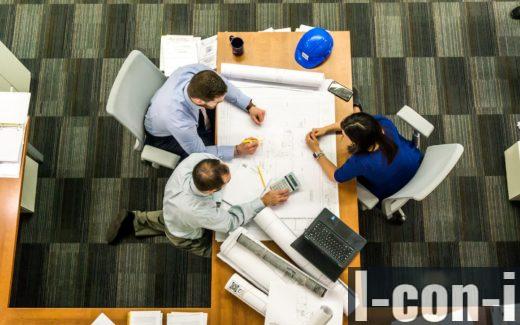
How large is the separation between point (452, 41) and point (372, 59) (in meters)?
0.62

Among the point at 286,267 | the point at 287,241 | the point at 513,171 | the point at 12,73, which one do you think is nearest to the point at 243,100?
the point at 287,241

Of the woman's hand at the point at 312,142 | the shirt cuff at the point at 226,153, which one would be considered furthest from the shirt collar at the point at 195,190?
the woman's hand at the point at 312,142

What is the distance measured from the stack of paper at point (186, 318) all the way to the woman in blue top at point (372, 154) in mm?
830

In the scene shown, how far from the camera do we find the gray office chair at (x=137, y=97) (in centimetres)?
200

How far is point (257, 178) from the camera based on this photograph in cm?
A: 202

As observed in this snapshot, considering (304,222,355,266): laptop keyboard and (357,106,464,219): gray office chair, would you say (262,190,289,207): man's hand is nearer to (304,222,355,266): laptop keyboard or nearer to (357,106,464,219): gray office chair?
(304,222,355,266): laptop keyboard

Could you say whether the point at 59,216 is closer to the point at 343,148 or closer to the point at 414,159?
the point at 343,148

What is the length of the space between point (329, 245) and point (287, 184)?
32 cm

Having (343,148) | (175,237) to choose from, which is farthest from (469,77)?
(175,237)

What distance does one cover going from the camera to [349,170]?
6.27ft

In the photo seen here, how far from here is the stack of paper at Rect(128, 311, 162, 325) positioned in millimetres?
1864

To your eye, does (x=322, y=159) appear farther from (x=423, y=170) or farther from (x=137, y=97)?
(x=137, y=97)

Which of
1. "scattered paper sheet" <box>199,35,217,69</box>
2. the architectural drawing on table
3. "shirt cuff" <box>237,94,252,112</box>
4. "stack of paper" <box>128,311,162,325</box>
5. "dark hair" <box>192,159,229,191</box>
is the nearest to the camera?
"dark hair" <box>192,159,229,191</box>

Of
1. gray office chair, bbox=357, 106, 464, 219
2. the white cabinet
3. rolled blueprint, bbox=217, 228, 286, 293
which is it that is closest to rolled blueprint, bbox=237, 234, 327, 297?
rolled blueprint, bbox=217, 228, 286, 293
